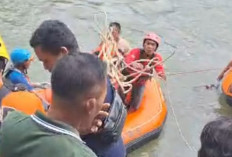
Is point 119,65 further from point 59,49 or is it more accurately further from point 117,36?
point 59,49

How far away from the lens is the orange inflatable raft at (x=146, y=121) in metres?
5.30

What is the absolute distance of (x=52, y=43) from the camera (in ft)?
8.06

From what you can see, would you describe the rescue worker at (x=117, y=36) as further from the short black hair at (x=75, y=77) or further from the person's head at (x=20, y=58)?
the short black hair at (x=75, y=77)

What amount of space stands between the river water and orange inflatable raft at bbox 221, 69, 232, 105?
283 millimetres

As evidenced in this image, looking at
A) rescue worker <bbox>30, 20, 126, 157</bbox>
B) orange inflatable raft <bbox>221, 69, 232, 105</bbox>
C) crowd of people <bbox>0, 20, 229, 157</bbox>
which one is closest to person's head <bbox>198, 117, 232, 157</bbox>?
crowd of people <bbox>0, 20, 229, 157</bbox>

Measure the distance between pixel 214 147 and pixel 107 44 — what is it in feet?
11.9

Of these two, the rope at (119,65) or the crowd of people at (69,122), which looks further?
the rope at (119,65)

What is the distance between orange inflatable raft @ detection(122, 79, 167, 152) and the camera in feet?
17.4

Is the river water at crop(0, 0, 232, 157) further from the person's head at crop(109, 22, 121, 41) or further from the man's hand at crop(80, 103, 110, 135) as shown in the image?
the man's hand at crop(80, 103, 110, 135)

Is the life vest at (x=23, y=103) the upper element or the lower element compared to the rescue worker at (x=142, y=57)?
upper

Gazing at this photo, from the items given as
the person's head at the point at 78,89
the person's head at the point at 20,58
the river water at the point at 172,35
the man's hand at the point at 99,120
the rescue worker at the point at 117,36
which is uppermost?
the person's head at the point at 78,89

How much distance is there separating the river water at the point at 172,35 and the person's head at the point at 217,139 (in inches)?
150

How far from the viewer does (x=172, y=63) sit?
26.5 feet

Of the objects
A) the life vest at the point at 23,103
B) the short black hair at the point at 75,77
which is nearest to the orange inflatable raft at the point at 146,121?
the life vest at the point at 23,103
